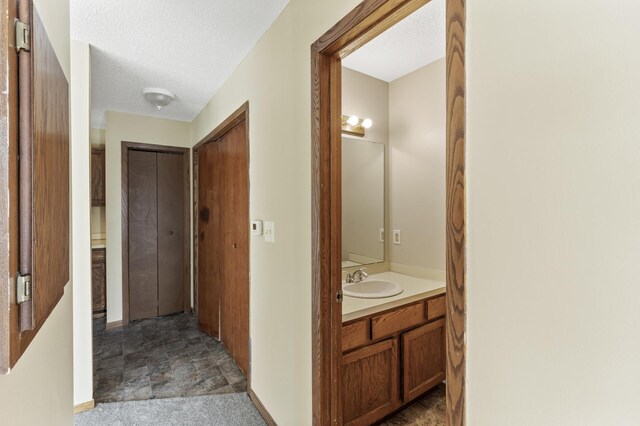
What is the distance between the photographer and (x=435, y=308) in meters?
2.12

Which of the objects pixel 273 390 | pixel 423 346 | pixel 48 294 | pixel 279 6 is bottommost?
pixel 273 390

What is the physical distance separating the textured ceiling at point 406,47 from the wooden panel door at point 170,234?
8.34 ft

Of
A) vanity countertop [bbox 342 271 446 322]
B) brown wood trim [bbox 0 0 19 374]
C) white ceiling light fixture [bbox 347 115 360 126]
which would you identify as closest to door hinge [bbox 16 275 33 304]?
brown wood trim [bbox 0 0 19 374]

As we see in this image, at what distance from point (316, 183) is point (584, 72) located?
99 cm

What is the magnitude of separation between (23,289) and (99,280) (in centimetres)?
373

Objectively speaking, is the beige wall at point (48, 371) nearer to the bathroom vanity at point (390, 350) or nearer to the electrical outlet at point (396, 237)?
the bathroom vanity at point (390, 350)

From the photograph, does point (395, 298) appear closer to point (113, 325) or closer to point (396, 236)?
point (396, 236)

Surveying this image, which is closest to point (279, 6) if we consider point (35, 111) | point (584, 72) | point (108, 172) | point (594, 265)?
point (35, 111)

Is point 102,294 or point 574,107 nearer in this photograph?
point 574,107

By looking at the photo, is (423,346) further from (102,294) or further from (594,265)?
(102,294)

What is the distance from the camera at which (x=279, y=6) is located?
1702 mm

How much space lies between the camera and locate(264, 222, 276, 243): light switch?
1866 mm

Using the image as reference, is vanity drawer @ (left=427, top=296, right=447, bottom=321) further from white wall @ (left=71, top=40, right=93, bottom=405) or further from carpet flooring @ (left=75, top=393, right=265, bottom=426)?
white wall @ (left=71, top=40, right=93, bottom=405)

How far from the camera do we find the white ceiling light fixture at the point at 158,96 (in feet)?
9.18
